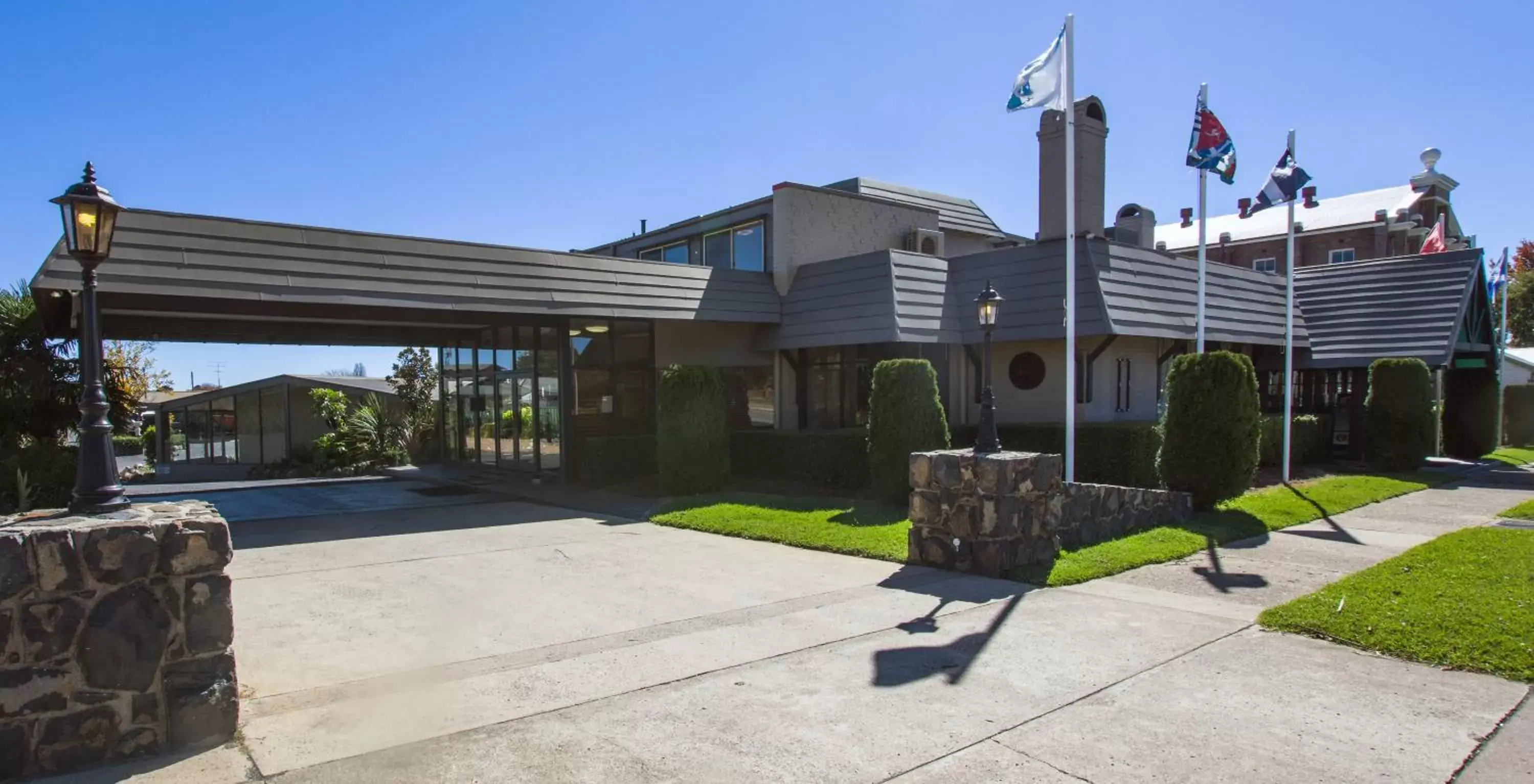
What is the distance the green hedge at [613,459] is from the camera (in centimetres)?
1478

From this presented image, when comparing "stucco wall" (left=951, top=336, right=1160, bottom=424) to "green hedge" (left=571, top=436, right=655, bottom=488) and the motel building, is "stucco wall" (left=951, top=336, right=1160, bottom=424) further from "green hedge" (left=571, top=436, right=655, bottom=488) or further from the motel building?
"green hedge" (left=571, top=436, right=655, bottom=488)

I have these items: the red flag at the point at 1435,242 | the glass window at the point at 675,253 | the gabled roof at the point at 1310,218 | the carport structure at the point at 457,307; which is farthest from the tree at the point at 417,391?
the gabled roof at the point at 1310,218

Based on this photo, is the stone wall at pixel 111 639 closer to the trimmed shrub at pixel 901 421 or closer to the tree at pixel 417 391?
the trimmed shrub at pixel 901 421

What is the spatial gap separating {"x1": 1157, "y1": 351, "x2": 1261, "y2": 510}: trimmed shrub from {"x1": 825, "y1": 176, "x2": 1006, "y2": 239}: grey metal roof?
30.5 feet

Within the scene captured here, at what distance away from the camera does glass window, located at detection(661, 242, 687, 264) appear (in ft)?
62.3

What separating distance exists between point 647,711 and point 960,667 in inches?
78.5

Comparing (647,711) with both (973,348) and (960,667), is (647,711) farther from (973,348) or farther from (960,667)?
(973,348)

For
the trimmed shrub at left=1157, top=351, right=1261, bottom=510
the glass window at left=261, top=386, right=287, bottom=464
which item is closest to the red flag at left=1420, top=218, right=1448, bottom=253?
the trimmed shrub at left=1157, top=351, right=1261, bottom=510

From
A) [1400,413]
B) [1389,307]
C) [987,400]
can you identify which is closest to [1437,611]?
[987,400]

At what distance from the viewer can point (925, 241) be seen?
18.4m

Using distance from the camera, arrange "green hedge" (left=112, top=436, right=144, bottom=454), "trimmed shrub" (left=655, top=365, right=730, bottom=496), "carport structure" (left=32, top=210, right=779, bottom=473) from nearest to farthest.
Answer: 1. "carport structure" (left=32, top=210, right=779, bottom=473)
2. "trimmed shrub" (left=655, top=365, right=730, bottom=496)
3. "green hedge" (left=112, top=436, right=144, bottom=454)

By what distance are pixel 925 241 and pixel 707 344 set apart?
224 inches

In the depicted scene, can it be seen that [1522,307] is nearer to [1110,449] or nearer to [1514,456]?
[1514,456]

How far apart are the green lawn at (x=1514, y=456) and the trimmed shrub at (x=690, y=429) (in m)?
17.6
